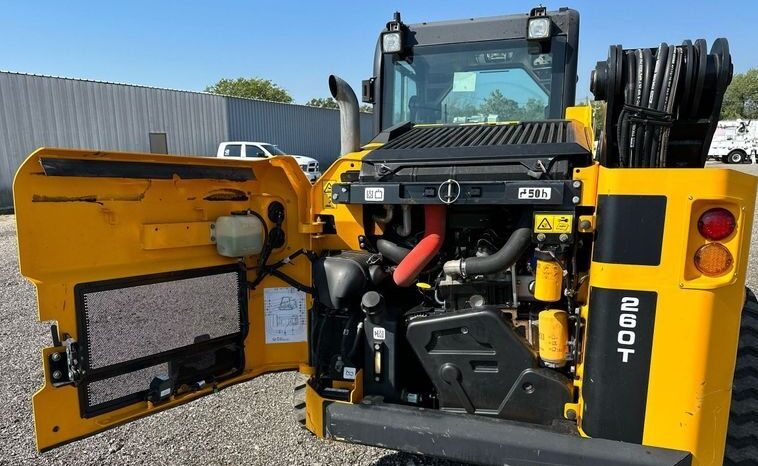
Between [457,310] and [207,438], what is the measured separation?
1.79 metres

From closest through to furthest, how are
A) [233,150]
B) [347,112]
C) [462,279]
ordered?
1. [462,279]
2. [347,112]
3. [233,150]

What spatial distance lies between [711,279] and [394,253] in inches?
51.6

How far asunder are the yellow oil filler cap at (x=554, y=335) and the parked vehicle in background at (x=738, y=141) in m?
33.4

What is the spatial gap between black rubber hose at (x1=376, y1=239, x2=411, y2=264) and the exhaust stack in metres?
0.64

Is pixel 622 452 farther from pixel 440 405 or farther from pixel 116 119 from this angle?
pixel 116 119

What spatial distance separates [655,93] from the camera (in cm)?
214

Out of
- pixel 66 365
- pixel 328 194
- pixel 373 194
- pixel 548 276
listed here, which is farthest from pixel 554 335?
pixel 66 365

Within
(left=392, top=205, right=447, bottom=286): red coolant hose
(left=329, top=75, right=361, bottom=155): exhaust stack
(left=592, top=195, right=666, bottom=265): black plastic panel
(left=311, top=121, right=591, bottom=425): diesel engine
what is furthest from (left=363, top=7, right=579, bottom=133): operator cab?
(left=592, top=195, right=666, bottom=265): black plastic panel

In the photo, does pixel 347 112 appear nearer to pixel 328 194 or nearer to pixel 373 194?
pixel 328 194

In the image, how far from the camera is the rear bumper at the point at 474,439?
6.35 feet

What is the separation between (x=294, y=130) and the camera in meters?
26.5

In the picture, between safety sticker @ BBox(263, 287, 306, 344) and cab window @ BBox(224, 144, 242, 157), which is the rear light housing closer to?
safety sticker @ BBox(263, 287, 306, 344)

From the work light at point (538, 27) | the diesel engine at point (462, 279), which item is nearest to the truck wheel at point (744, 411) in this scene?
the diesel engine at point (462, 279)

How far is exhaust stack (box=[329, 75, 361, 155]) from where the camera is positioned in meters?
2.96
